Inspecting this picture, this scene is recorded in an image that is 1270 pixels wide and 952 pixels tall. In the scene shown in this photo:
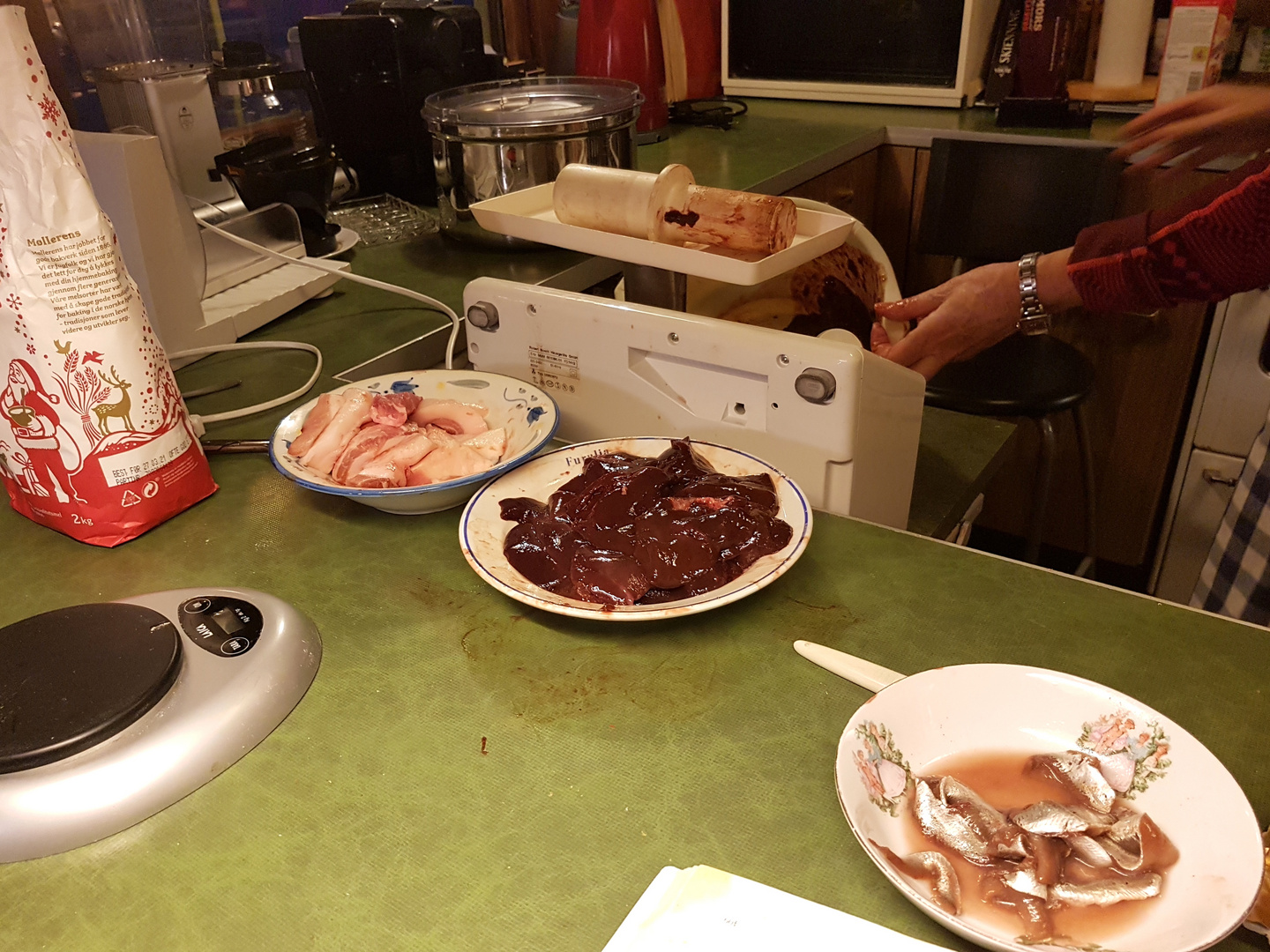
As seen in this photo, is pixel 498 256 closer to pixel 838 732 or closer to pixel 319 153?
pixel 319 153

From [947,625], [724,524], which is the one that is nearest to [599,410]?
[724,524]

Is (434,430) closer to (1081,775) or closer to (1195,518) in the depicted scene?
(1081,775)

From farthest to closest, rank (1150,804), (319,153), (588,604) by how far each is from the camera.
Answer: (319,153), (588,604), (1150,804)

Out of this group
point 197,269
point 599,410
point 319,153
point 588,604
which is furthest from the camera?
point 319,153

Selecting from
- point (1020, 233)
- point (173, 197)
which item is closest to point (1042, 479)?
point (1020, 233)

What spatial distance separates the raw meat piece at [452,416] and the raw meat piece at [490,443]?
26 millimetres

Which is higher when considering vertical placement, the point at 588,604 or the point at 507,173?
the point at 507,173

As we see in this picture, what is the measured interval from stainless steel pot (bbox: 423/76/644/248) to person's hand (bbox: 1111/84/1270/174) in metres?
0.64

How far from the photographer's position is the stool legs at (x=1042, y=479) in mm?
1655

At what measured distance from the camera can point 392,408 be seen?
896 mm

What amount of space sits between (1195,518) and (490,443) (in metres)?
1.60

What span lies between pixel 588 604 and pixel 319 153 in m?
0.96

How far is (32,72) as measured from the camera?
2.25 feet

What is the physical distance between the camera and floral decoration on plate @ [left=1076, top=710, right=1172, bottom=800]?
53 cm
